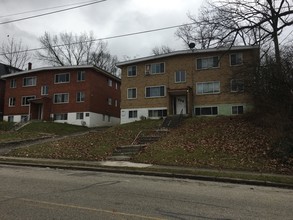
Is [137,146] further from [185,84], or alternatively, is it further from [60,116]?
[60,116]

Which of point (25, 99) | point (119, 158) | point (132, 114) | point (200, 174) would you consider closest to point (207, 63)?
point (132, 114)

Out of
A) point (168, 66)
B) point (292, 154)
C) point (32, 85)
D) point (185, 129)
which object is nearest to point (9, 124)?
point (32, 85)

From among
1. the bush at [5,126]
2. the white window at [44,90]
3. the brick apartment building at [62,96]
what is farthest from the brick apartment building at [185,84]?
the bush at [5,126]

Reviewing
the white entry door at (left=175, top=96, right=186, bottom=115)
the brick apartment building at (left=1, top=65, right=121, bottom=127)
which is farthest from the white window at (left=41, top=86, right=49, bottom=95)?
the white entry door at (left=175, top=96, right=186, bottom=115)

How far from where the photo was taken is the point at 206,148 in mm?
21281

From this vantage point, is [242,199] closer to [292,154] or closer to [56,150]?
[292,154]

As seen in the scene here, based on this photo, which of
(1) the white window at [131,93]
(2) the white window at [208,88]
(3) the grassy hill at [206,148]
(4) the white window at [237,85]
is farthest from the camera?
(1) the white window at [131,93]

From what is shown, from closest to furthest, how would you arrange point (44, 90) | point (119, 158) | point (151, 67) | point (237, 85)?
point (119, 158) → point (237, 85) → point (151, 67) → point (44, 90)

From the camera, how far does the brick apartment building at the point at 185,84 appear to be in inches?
1508

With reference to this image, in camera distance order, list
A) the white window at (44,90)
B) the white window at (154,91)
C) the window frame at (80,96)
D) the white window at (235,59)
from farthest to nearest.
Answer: the white window at (44,90) → the window frame at (80,96) → the white window at (154,91) → the white window at (235,59)

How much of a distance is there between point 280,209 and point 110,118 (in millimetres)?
45641

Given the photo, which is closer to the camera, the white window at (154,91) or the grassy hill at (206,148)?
the grassy hill at (206,148)

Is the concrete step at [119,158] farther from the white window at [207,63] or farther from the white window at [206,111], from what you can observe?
the white window at [207,63]

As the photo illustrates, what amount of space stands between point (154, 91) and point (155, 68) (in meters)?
2.82
